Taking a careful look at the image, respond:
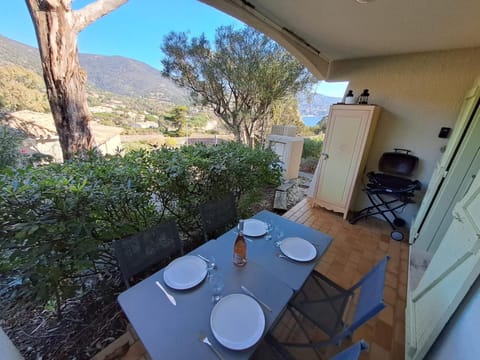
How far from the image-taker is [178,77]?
5.60 metres

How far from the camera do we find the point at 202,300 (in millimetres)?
909

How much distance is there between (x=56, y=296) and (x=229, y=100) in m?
5.78

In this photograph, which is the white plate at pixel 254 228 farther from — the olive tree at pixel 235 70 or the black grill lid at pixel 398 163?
the olive tree at pixel 235 70

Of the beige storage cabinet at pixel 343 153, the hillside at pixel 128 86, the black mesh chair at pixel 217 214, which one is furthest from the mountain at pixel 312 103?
the black mesh chair at pixel 217 214

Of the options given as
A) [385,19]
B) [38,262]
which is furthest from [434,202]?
[38,262]

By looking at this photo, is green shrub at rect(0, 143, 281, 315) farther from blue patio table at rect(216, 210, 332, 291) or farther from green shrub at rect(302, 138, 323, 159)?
green shrub at rect(302, 138, 323, 159)

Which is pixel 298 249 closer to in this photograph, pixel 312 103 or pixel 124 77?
pixel 312 103

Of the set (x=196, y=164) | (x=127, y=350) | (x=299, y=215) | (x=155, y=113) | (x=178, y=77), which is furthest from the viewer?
(x=155, y=113)

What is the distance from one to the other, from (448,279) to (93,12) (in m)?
4.76

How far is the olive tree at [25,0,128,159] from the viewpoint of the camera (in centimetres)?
234

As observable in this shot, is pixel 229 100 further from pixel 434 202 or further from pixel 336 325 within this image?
pixel 336 325

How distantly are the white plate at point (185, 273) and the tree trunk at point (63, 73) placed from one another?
2.28 m

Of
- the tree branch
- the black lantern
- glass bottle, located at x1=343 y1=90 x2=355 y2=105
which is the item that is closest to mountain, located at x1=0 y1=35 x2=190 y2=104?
the tree branch

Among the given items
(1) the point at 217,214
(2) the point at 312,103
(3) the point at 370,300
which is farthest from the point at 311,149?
(3) the point at 370,300
